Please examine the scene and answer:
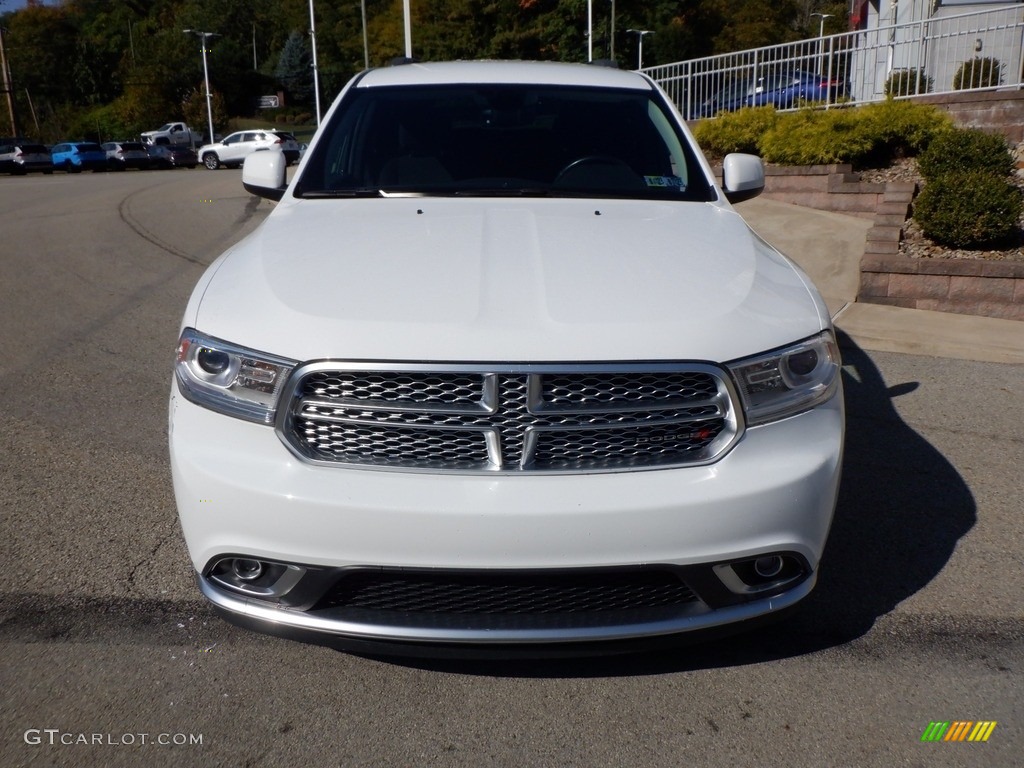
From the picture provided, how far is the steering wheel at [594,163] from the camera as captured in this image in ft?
13.6

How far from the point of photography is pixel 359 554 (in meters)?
2.50

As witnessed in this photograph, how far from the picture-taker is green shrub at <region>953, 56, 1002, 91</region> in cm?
1311

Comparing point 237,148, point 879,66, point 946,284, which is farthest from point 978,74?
point 237,148

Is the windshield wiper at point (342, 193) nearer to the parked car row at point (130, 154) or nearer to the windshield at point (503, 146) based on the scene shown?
the windshield at point (503, 146)

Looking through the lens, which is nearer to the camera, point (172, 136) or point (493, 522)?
point (493, 522)

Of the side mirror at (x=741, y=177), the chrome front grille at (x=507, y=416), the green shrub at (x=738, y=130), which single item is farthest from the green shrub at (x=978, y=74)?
the chrome front grille at (x=507, y=416)

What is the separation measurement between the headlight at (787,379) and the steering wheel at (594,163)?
1609 millimetres

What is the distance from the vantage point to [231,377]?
2688 mm

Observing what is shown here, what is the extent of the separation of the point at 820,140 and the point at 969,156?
7.16ft

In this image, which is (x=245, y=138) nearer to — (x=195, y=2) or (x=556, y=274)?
(x=556, y=274)

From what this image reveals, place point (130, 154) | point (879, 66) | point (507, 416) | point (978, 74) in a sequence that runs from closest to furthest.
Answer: point (507, 416) < point (978, 74) < point (879, 66) < point (130, 154)

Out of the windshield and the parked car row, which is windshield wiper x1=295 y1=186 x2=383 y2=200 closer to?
the windshield

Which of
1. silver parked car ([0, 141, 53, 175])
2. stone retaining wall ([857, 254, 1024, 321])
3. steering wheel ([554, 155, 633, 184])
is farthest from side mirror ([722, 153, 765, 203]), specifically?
silver parked car ([0, 141, 53, 175])

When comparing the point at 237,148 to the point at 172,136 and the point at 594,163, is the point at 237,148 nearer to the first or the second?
the point at 172,136
